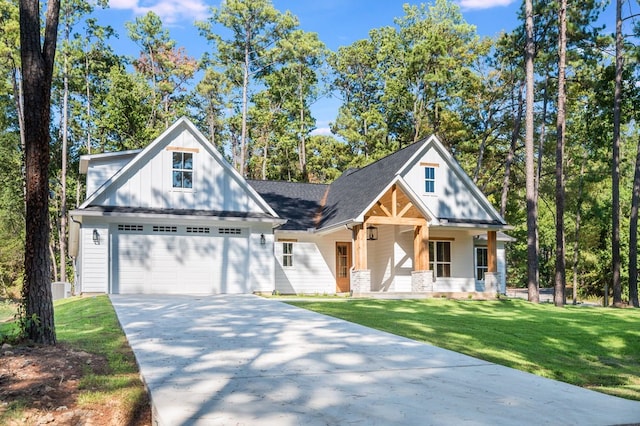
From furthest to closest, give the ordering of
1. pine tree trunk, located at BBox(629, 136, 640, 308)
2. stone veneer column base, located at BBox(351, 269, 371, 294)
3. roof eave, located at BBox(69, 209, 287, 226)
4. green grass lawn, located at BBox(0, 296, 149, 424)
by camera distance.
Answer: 1. pine tree trunk, located at BBox(629, 136, 640, 308)
2. stone veneer column base, located at BBox(351, 269, 371, 294)
3. roof eave, located at BBox(69, 209, 287, 226)
4. green grass lawn, located at BBox(0, 296, 149, 424)

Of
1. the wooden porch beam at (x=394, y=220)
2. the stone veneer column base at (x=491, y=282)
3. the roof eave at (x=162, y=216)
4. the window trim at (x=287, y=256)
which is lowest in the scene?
the stone veneer column base at (x=491, y=282)

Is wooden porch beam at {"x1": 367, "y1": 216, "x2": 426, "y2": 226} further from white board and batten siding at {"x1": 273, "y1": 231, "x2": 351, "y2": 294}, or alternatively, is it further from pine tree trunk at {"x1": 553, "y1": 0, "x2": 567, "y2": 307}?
pine tree trunk at {"x1": 553, "y1": 0, "x2": 567, "y2": 307}

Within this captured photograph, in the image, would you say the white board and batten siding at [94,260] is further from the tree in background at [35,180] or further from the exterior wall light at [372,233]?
the tree in background at [35,180]

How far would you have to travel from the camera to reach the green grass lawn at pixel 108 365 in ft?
15.4

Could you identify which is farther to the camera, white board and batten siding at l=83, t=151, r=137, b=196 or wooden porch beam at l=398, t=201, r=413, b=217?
white board and batten siding at l=83, t=151, r=137, b=196

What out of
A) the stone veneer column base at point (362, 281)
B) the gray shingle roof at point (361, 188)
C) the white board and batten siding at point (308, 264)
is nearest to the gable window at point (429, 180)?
the gray shingle roof at point (361, 188)

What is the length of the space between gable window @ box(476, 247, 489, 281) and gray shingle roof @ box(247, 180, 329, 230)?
23.5 ft

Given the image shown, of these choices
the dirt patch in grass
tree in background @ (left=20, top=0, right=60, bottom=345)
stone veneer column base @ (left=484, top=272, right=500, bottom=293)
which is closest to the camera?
the dirt patch in grass

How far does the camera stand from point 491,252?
71.4 ft

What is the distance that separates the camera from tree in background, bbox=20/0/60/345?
6.45 metres

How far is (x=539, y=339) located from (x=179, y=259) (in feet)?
40.6

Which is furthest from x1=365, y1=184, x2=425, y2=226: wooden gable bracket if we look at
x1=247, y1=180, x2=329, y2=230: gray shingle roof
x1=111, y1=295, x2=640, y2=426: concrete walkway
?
x1=111, y1=295, x2=640, y2=426: concrete walkway

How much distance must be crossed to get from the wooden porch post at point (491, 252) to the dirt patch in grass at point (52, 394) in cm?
1810

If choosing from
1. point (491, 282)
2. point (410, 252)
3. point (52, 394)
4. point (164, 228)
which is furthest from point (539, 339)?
point (164, 228)
